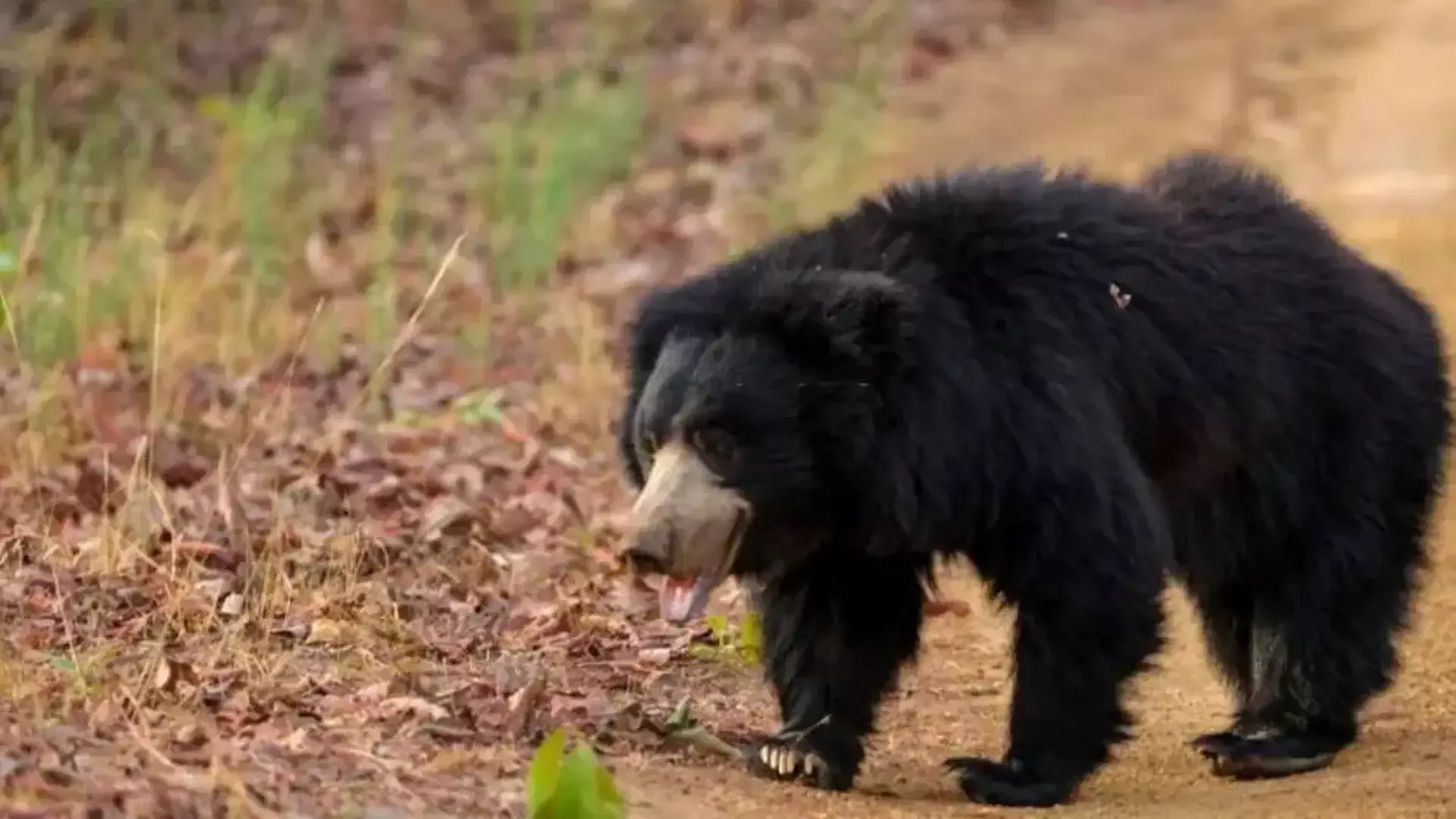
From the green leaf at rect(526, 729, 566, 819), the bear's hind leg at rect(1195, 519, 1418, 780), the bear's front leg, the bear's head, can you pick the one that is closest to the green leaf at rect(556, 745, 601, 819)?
the green leaf at rect(526, 729, 566, 819)

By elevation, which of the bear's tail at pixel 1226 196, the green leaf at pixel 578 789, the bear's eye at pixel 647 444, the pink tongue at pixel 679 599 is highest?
the bear's tail at pixel 1226 196

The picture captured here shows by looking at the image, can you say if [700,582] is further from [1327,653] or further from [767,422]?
[1327,653]

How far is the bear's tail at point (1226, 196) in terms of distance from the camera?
14.6 feet

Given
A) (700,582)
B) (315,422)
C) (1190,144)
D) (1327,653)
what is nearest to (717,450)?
(700,582)

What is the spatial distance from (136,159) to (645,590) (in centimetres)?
491

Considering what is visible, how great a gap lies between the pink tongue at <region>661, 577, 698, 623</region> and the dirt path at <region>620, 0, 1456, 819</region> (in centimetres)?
29

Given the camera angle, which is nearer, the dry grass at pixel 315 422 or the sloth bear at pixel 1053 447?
the dry grass at pixel 315 422

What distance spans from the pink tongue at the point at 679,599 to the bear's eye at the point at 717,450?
220 millimetres

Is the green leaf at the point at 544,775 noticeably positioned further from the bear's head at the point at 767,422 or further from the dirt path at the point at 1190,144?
the bear's head at the point at 767,422

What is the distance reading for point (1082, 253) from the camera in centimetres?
412

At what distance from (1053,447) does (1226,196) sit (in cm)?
94

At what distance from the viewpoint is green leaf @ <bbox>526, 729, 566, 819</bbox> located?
3027 millimetres

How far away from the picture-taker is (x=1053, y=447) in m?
3.87

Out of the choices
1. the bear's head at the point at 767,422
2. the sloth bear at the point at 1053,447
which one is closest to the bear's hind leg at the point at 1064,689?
the sloth bear at the point at 1053,447
